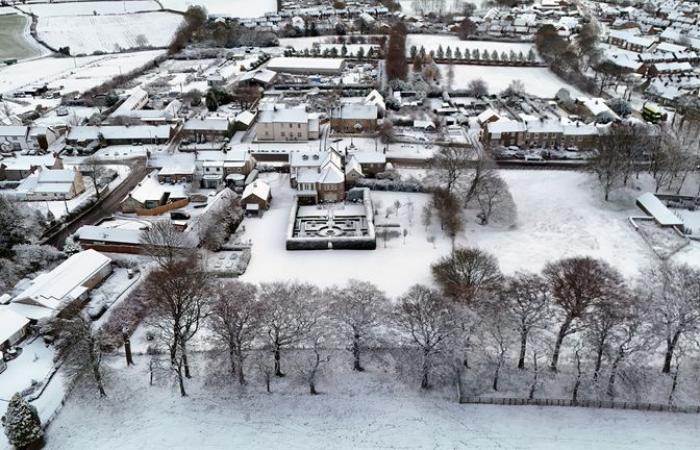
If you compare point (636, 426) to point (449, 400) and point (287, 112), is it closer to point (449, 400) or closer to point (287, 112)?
point (449, 400)

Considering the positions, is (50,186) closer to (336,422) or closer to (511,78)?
(336,422)

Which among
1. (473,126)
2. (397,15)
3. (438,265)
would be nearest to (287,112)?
(473,126)

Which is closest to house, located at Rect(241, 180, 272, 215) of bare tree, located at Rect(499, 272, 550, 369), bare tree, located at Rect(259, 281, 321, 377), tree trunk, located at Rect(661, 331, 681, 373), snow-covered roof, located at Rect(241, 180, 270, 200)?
snow-covered roof, located at Rect(241, 180, 270, 200)

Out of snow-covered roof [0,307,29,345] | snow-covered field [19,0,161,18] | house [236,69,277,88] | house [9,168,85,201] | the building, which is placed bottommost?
snow-covered roof [0,307,29,345]

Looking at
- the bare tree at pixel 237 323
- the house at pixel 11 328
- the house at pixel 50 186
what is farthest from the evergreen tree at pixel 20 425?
the house at pixel 50 186

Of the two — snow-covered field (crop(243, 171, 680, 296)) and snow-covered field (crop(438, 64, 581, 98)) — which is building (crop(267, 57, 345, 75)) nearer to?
snow-covered field (crop(438, 64, 581, 98))

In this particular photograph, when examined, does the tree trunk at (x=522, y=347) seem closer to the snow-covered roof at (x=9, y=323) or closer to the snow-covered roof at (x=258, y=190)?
the snow-covered roof at (x=258, y=190)

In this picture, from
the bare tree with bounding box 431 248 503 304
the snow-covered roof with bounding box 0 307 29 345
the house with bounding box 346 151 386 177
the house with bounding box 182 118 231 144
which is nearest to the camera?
the snow-covered roof with bounding box 0 307 29 345
